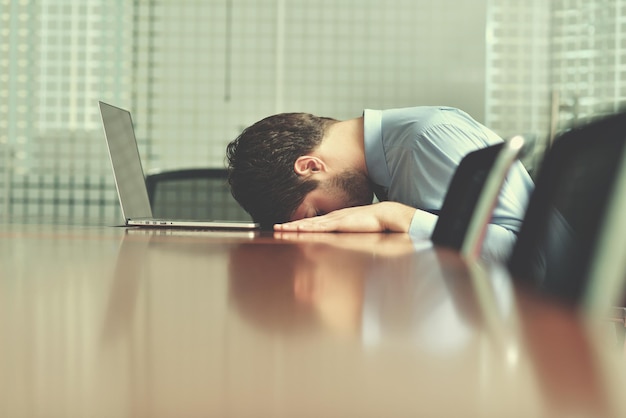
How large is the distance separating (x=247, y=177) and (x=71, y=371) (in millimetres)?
1259

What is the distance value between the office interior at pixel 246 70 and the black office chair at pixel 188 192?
76 cm

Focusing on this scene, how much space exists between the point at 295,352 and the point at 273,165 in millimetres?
1199

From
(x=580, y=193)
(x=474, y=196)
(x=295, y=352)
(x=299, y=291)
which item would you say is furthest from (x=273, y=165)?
(x=295, y=352)

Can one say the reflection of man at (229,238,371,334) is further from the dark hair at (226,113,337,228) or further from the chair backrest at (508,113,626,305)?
the dark hair at (226,113,337,228)

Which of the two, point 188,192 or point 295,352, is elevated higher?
point 295,352

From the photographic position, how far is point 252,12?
2.77 m

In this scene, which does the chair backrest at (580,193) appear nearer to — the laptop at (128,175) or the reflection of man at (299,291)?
the reflection of man at (299,291)

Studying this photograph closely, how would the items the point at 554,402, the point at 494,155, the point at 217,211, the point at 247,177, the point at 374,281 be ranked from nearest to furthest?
the point at 554,402
the point at 374,281
the point at 494,155
the point at 247,177
the point at 217,211

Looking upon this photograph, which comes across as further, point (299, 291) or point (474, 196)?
point (474, 196)

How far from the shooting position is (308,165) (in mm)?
1306

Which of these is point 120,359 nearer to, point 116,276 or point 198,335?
point 198,335

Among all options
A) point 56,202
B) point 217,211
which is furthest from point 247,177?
point 56,202

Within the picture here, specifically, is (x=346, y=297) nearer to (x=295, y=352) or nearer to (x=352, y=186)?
(x=295, y=352)

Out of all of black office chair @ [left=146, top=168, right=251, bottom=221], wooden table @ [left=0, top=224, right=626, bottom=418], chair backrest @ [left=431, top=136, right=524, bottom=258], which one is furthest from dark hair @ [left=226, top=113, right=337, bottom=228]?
wooden table @ [left=0, top=224, right=626, bottom=418]
